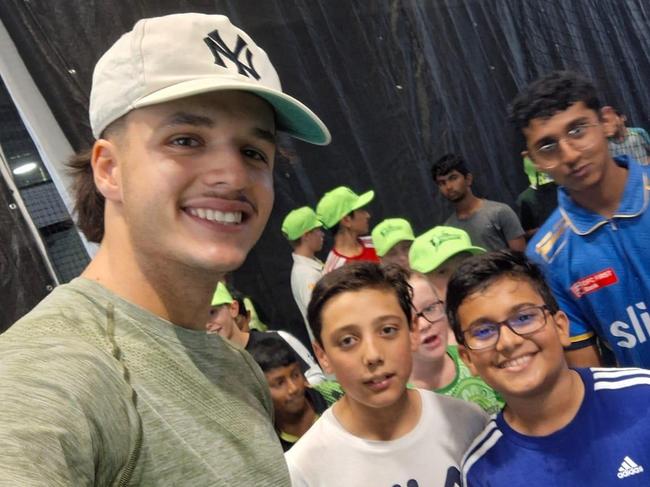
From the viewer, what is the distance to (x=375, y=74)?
4.09 m

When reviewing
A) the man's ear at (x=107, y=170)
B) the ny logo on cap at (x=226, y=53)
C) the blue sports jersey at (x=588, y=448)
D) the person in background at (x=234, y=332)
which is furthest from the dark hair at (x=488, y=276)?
the person in background at (x=234, y=332)

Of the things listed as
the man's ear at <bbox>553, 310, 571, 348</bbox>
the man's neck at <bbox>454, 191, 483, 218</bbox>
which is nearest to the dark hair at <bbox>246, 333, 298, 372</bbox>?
the man's ear at <bbox>553, 310, 571, 348</bbox>

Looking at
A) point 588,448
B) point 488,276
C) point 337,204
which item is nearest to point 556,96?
point 488,276

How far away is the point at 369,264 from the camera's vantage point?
192 centimetres

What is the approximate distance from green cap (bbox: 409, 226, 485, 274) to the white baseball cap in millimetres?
1565

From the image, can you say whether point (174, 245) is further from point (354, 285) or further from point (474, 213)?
point (474, 213)

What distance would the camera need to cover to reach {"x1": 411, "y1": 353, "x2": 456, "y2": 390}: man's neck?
2025 millimetres

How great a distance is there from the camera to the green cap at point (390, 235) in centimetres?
329

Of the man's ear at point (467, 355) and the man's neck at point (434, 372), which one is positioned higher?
the man's ear at point (467, 355)

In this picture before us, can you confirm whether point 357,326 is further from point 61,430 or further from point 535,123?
point 61,430

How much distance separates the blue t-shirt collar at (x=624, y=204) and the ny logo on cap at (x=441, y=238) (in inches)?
25.6

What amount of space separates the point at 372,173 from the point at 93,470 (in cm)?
349

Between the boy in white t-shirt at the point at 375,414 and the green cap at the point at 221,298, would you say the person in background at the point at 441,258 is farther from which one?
the green cap at the point at 221,298

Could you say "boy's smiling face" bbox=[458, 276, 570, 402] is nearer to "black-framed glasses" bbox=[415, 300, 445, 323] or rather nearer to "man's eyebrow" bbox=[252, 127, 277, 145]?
"black-framed glasses" bbox=[415, 300, 445, 323]
